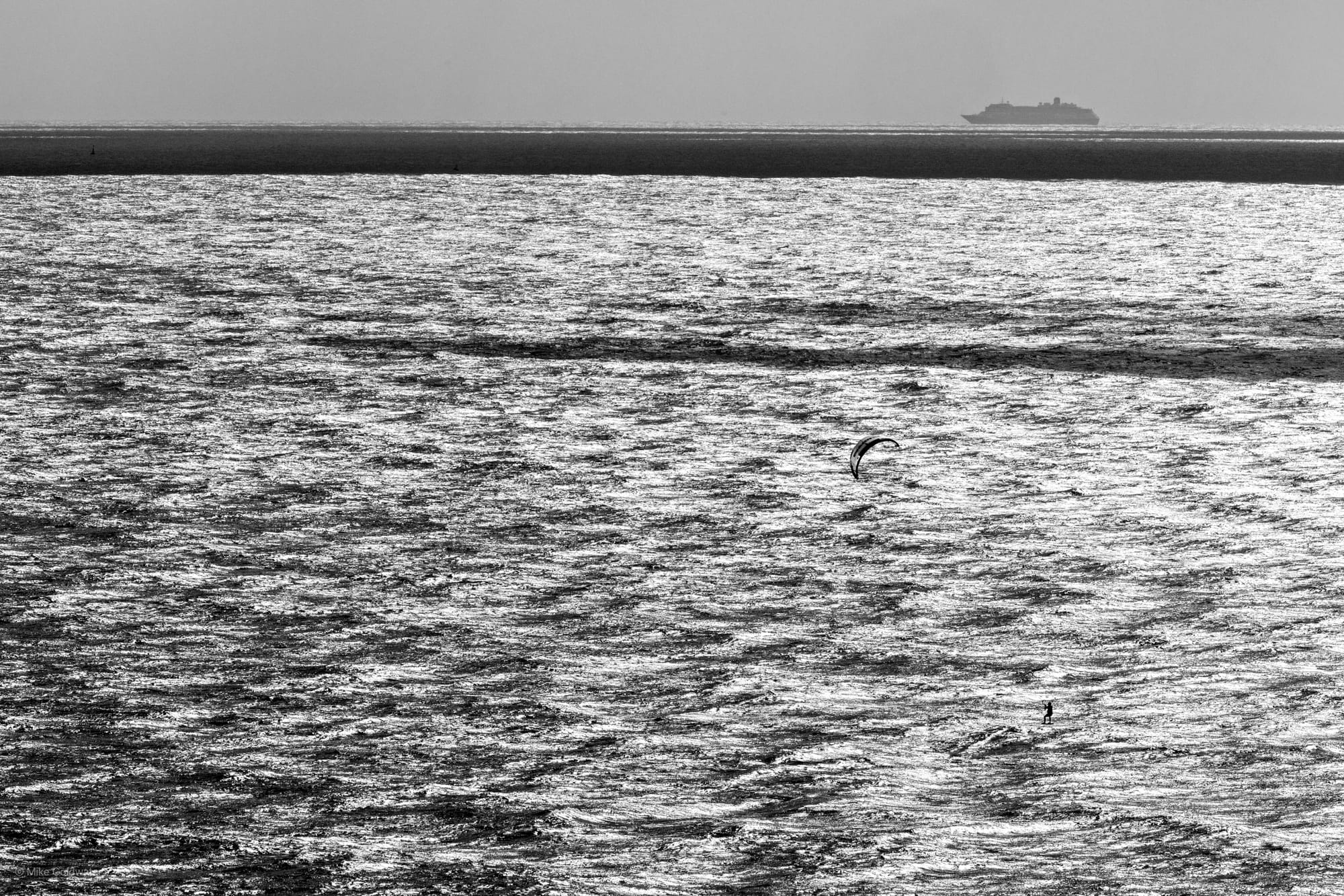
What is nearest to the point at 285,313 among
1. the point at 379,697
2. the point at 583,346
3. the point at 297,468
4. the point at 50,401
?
the point at 583,346

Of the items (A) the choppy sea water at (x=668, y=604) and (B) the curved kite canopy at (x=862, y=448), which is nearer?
(A) the choppy sea water at (x=668, y=604)

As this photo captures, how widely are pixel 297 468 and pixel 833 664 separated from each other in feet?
8.26

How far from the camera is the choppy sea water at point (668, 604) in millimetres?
2510

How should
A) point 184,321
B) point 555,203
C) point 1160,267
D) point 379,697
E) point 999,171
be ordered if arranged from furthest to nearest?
point 999,171 < point 555,203 < point 1160,267 < point 184,321 < point 379,697

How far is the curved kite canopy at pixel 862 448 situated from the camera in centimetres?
527

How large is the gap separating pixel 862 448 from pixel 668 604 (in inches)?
73.0

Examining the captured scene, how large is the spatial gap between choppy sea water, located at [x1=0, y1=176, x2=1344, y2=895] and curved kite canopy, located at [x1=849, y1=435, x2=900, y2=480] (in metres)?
0.06

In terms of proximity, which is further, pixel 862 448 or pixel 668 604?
pixel 862 448

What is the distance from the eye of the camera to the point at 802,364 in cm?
750

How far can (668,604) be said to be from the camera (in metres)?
3.79

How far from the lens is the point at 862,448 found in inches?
215

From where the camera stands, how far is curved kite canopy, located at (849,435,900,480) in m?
5.27

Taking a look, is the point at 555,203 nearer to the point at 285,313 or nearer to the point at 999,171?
the point at 285,313

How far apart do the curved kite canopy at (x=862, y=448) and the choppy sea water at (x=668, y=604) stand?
0.21 feet
